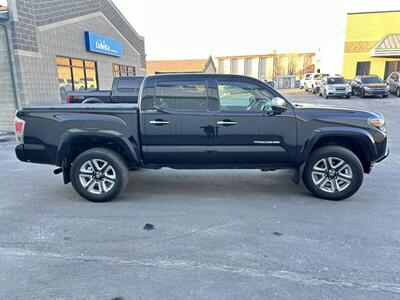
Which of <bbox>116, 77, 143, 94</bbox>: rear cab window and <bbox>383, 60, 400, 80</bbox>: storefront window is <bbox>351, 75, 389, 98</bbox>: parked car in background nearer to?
<bbox>383, 60, 400, 80</bbox>: storefront window

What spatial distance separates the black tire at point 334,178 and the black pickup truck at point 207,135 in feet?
0.05

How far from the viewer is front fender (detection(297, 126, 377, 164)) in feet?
14.4

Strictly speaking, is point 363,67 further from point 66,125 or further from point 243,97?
point 66,125

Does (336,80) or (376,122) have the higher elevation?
(336,80)

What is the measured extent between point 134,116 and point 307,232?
2829 millimetres

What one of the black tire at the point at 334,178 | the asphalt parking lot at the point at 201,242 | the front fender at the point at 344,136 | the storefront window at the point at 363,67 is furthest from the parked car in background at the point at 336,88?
the black tire at the point at 334,178

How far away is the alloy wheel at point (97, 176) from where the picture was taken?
4.58 metres

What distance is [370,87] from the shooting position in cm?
2247

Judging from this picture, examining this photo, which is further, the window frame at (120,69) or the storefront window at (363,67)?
the storefront window at (363,67)

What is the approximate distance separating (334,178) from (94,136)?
363cm

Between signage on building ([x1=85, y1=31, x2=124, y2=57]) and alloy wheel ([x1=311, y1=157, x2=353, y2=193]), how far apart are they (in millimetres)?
14796

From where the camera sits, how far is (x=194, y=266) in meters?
2.98

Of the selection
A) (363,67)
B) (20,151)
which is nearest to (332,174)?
(20,151)

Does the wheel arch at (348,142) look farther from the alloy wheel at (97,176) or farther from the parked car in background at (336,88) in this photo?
the parked car in background at (336,88)
